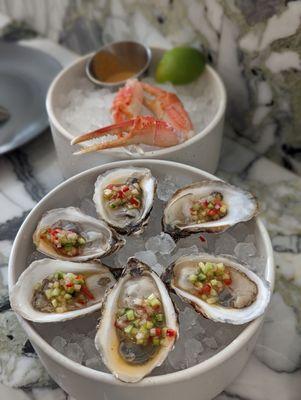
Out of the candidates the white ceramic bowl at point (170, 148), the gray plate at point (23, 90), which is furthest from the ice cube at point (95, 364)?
the gray plate at point (23, 90)

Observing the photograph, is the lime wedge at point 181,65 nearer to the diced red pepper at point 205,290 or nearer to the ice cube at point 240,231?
the ice cube at point 240,231

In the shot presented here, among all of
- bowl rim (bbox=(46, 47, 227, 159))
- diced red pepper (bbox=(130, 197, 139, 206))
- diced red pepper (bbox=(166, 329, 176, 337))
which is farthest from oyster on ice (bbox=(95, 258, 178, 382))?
bowl rim (bbox=(46, 47, 227, 159))

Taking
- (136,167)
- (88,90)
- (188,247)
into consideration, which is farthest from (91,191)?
(88,90)

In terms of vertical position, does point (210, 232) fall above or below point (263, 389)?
above

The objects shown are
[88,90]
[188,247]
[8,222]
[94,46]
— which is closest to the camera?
[188,247]

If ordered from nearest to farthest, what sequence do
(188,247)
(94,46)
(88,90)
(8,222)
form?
(188,247)
(8,222)
(88,90)
(94,46)

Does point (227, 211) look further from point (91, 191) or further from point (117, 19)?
point (117, 19)

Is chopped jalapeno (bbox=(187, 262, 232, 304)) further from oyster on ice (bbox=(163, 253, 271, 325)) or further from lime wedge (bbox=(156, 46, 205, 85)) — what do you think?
lime wedge (bbox=(156, 46, 205, 85))

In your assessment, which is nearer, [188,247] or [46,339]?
[46,339]
